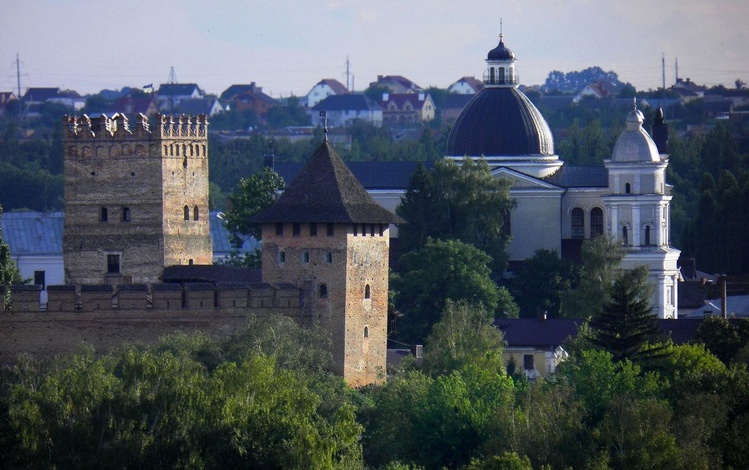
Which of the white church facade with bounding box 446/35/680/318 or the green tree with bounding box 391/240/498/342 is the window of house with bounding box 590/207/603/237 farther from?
the green tree with bounding box 391/240/498/342

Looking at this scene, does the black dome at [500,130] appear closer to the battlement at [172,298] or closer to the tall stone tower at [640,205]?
the tall stone tower at [640,205]

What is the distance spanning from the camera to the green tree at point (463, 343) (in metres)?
68.2

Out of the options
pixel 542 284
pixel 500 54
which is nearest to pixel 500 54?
pixel 500 54

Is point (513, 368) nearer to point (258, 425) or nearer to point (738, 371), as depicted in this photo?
point (738, 371)

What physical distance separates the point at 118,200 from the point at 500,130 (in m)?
28.5

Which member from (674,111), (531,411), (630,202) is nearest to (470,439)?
(531,411)

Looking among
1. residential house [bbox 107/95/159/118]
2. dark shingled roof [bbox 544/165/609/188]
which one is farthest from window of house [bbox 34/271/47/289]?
residential house [bbox 107/95/159/118]

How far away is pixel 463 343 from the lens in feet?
232

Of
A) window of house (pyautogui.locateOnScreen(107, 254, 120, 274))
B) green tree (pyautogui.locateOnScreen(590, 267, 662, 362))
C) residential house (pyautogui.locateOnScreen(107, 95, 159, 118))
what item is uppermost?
residential house (pyautogui.locateOnScreen(107, 95, 159, 118))

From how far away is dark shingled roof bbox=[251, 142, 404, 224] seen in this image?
215 ft

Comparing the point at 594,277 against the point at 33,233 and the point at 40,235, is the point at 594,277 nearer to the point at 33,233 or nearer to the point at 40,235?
the point at 40,235

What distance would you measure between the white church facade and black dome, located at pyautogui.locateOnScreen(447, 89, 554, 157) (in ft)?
0.11

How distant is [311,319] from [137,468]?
40.7 feet

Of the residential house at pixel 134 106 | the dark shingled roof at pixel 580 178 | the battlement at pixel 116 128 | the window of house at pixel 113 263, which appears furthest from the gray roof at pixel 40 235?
the residential house at pixel 134 106
